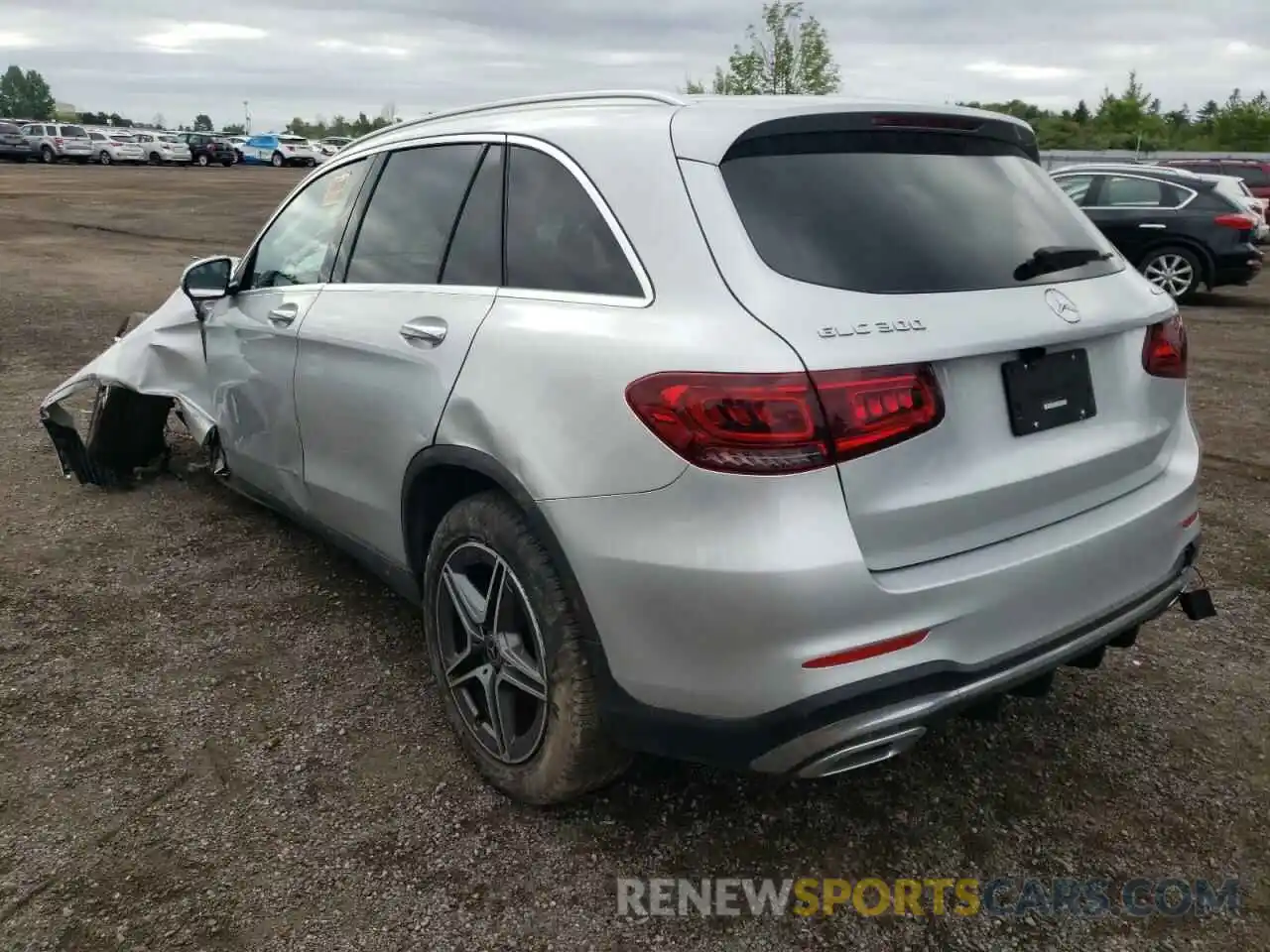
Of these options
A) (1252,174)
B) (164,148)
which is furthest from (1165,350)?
(164,148)

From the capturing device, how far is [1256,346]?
986cm

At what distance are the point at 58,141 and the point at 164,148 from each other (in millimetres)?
4630

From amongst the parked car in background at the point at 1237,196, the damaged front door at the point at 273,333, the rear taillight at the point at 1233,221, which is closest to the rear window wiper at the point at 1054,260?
the damaged front door at the point at 273,333

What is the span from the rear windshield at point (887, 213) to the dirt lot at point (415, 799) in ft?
3.74

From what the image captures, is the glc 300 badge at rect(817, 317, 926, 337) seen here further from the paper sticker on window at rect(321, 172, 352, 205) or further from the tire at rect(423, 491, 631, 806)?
the paper sticker on window at rect(321, 172, 352, 205)

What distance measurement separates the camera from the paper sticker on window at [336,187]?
368cm

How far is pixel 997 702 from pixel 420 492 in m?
1.61

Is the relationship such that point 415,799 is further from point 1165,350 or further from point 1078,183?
point 1078,183

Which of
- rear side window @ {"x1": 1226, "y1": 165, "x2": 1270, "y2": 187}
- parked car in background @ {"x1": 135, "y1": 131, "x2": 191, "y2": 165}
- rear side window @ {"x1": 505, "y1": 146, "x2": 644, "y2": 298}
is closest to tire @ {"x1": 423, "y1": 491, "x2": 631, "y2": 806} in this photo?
rear side window @ {"x1": 505, "y1": 146, "x2": 644, "y2": 298}

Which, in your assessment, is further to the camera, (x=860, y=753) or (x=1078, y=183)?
(x=1078, y=183)

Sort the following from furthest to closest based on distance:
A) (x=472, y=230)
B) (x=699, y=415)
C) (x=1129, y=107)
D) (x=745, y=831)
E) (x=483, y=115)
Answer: (x=1129, y=107) < (x=483, y=115) < (x=472, y=230) < (x=745, y=831) < (x=699, y=415)

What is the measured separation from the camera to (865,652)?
2059 mm

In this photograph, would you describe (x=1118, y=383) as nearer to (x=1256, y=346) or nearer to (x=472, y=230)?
(x=472, y=230)

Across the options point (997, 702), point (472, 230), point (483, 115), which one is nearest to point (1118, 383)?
point (997, 702)
